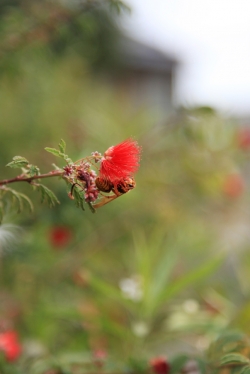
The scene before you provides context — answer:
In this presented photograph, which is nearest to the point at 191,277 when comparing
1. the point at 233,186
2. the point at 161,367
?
the point at 161,367

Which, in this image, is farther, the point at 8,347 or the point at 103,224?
the point at 103,224

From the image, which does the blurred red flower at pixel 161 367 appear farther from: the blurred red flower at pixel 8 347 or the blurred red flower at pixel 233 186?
the blurred red flower at pixel 233 186

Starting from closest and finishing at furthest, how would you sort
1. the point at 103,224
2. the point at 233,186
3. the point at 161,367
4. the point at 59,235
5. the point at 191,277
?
the point at 161,367, the point at 191,277, the point at 59,235, the point at 103,224, the point at 233,186

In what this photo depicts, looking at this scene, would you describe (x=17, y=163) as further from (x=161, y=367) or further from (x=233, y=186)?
(x=233, y=186)

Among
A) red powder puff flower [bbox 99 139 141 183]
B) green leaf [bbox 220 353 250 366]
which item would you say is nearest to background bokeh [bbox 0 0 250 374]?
green leaf [bbox 220 353 250 366]

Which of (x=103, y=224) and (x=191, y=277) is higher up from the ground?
(x=103, y=224)

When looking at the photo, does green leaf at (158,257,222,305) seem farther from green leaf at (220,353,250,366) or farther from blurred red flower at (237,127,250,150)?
blurred red flower at (237,127,250,150)

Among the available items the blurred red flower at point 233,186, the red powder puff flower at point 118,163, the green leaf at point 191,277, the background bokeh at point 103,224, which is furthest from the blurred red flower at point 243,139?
the red powder puff flower at point 118,163

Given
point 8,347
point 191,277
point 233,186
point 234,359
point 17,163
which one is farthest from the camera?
point 233,186
